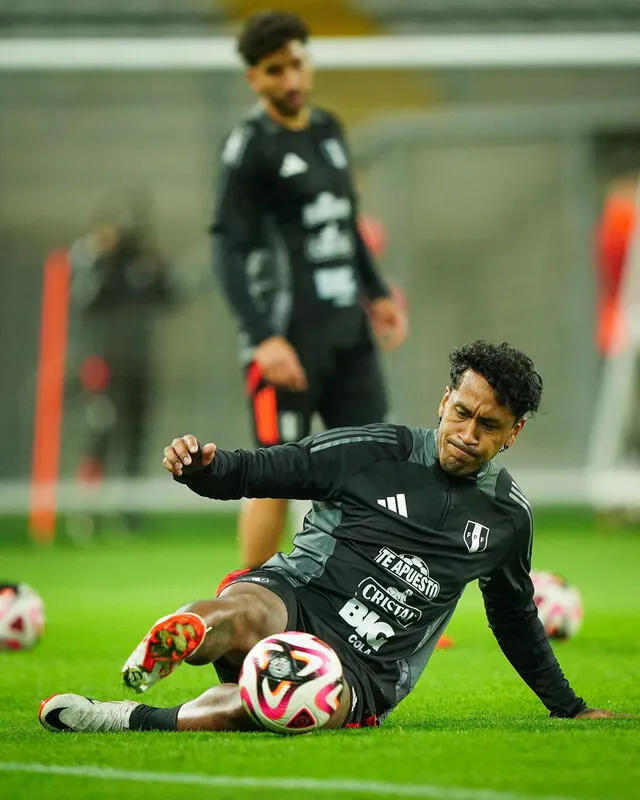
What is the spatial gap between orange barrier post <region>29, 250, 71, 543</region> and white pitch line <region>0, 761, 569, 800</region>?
981 cm

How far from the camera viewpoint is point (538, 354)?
1294 centimetres

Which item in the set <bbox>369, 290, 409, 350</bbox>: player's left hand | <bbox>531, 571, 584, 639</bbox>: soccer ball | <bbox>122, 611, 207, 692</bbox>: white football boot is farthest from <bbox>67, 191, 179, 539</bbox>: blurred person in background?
<bbox>122, 611, 207, 692</bbox>: white football boot

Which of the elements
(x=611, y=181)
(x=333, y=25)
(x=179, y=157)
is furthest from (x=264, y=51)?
(x=333, y=25)

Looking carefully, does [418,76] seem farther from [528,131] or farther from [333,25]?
[528,131]

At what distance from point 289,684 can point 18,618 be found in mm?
2619

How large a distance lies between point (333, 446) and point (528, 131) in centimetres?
977

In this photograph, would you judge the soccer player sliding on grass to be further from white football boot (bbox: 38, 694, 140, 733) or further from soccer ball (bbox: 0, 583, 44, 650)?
soccer ball (bbox: 0, 583, 44, 650)

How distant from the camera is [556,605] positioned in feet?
19.4

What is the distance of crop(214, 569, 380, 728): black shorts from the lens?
12.4ft

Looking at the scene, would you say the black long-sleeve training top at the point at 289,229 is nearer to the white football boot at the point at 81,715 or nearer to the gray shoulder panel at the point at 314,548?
the gray shoulder panel at the point at 314,548

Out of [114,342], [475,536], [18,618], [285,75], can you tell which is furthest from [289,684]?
[114,342]

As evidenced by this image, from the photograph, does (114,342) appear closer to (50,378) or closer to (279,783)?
(50,378)

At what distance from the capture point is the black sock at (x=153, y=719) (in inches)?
148

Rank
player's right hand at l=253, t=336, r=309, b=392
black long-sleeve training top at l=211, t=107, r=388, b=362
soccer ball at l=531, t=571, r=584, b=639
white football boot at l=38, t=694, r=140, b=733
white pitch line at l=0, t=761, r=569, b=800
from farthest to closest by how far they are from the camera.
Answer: soccer ball at l=531, t=571, r=584, b=639, black long-sleeve training top at l=211, t=107, r=388, b=362, player's right hand at l=253, t=336, r=309, b=392, white football boot at l=38, t=694, r=140, b=733, white pitch line at l=0, t=761, r=569, b=800
